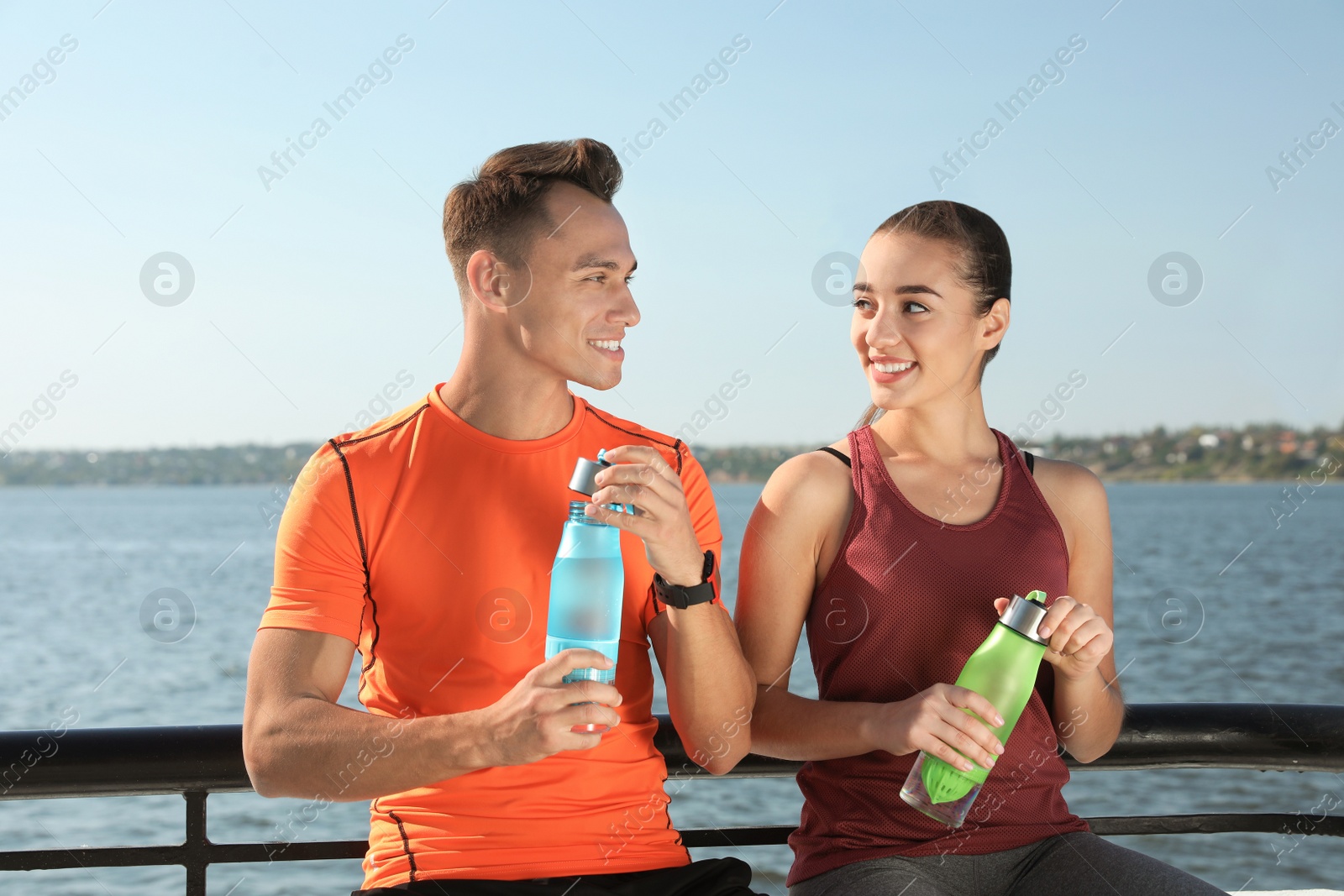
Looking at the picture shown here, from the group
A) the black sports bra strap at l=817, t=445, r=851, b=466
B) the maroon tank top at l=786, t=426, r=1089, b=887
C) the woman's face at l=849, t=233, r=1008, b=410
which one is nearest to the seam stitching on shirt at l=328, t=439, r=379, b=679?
the maroon tank top at l=786, t=426, r=1089, b=887

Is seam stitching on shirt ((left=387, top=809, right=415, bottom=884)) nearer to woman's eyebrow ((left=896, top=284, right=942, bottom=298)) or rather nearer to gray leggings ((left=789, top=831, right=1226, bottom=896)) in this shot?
gray leggings ((left=789, top=831, right=1226, bottom=896))

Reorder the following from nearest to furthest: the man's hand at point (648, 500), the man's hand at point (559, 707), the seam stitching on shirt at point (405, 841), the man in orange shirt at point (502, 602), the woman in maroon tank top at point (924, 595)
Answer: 1. the man's hand at point (559, 707)
2. the man's hand at point (648, 500)
3. the man in orange shirt at point (502, 602)
4. the seam stitching on shirt at point (405, 841)
5. the woman in maroon tank top at point (924, 595)

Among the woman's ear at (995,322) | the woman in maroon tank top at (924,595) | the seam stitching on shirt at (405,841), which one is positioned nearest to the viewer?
the seam stitching on shirt at (405,841)

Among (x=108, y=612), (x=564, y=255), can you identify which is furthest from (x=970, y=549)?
(x=108, y=612)

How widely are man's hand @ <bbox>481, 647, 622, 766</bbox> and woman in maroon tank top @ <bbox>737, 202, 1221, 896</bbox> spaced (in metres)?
0.66

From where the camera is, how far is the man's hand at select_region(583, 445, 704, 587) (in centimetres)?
179

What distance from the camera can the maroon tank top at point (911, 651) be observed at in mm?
2170

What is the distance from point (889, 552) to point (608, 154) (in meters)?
1.12

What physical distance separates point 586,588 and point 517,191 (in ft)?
3.26

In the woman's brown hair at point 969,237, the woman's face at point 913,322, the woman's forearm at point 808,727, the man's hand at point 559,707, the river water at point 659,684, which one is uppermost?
the woman's brown hair at point 969,237

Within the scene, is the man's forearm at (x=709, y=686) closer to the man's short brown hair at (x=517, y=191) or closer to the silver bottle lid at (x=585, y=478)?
the silver bottle lid at (x=585, y=478)

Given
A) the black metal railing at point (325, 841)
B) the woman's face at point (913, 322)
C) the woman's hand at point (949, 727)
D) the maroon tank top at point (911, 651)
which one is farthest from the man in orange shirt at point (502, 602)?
the woman's face at point (913, 322)

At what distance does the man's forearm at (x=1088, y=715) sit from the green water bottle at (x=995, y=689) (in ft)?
1.04

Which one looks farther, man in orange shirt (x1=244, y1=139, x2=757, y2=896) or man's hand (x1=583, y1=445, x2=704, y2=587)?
man in orange shirt (x1=244, y1=139, x2=757, y2=896)
